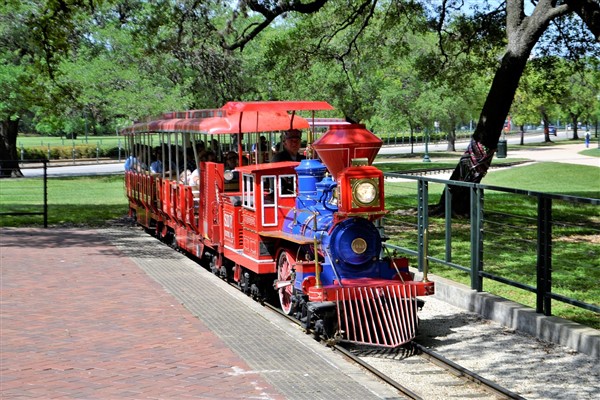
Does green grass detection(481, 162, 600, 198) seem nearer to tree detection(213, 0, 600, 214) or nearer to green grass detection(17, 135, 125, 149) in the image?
tree detection(213, 0, 600, 214)

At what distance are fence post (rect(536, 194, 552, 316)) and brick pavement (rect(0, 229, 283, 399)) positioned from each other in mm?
3833

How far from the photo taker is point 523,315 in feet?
34.8

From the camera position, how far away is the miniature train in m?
10.1

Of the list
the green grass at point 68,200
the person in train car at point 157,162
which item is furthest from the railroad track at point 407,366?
the green grass at point 68,200

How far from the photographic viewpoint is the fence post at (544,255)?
10391 mm

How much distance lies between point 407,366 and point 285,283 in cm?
234

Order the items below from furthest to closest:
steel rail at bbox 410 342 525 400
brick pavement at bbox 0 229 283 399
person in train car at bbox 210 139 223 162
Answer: person in train car at bbox 210 139 223 162
steel rail at bbox 410 342 525 400
brick pavement at bbox 0 229 283 399

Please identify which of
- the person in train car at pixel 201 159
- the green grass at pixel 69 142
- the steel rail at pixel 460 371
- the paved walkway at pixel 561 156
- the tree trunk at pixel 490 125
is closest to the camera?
the steel rail at pixel 460 371

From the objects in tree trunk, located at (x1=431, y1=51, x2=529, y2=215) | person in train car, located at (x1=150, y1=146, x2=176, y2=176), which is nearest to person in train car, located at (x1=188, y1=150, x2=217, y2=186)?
person in train car, located at (x1=150, y1=146, x2=176, y2=176)

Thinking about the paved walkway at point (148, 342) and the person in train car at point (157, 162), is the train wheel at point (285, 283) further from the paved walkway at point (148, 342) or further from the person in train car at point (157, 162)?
the person in train car at point (157, 162)

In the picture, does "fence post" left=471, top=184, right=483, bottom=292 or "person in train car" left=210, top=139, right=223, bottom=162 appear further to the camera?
"person in train car" left=210, top=139, right=223, bottom=162

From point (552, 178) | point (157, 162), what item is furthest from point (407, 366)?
point (552, 178)

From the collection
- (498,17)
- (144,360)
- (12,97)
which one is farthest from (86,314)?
(12,97)

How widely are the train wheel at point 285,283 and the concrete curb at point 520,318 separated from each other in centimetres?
241
